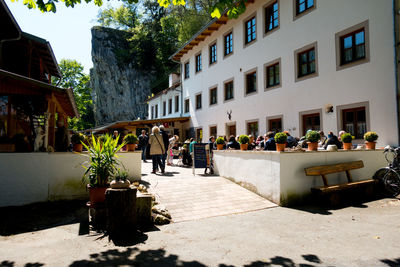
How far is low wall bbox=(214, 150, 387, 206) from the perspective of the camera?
675 cm

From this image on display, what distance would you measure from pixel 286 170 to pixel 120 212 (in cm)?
395

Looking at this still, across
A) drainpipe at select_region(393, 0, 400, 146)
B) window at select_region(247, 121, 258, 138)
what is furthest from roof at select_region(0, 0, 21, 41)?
drainpipe at select_region(393, 0, 400, 146)

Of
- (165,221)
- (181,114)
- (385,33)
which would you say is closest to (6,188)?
(165,221)

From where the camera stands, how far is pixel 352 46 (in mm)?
10500

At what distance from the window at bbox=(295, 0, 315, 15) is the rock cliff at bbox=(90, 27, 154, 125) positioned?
3254 centimetres

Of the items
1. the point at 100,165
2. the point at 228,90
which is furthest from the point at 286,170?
the point at 228,90

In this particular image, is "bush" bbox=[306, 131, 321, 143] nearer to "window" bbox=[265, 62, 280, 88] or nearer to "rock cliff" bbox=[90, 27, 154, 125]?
"window" bbox=[265, 62, 280, 88]

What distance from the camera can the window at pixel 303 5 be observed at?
12095 millimetres

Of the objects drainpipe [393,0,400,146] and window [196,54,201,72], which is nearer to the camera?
drainpipe [393,0,400,146]

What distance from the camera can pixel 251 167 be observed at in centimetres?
781

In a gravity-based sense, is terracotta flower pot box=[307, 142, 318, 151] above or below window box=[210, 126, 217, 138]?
below

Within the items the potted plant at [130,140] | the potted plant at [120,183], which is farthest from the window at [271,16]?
the potted plant at [120,183]

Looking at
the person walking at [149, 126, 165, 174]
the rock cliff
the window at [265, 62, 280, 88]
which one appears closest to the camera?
the person walking at [149, 126, 165, 174]

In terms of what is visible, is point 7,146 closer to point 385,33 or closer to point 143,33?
point 385,33
